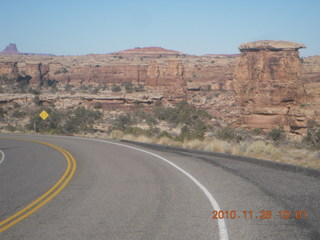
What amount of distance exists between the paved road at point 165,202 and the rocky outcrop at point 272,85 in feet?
75.7

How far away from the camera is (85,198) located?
23.2 ft

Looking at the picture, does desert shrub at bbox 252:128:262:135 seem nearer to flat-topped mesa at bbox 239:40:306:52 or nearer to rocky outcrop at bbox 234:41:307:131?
rocky outcrop at bbox 234:41:307:131

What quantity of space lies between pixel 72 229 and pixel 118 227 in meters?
0.71

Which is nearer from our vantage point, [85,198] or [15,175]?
[85,198]

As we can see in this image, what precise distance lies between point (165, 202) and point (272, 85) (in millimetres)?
29534

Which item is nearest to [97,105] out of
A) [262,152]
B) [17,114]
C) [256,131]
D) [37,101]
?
[37,101]

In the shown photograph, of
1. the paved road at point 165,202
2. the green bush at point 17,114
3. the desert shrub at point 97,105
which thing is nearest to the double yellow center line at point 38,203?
the paved road at point 165,202

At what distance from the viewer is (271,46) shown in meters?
34.1

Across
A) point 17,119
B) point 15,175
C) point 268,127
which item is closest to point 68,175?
point 15,175

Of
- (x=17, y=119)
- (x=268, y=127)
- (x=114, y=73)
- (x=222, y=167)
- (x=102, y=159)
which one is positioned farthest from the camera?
(x=114, y=73)

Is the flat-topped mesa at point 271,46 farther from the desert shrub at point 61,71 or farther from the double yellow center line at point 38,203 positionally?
the desert shrub at point 61,71

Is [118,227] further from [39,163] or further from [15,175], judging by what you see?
[39,163]

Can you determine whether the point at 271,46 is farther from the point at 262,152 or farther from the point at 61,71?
the point at 61,71

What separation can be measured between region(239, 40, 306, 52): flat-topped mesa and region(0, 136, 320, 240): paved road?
84.7ft
